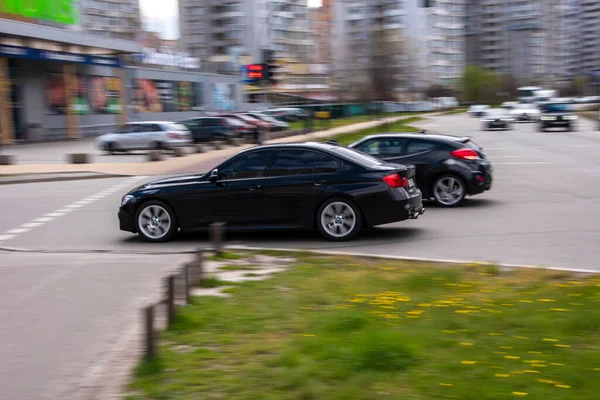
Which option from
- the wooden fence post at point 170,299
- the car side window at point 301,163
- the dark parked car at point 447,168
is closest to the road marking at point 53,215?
the car side window at point 301,163

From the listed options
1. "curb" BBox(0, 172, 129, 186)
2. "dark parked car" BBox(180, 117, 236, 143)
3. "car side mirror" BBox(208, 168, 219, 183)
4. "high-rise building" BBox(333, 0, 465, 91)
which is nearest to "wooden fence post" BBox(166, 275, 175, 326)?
"car side mirror" BBox(208, 168, 219, 183)

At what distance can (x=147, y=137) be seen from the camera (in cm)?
3609

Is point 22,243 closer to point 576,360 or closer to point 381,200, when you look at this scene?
point 381,200

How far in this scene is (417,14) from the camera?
133 meters

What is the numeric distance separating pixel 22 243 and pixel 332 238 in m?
5.20

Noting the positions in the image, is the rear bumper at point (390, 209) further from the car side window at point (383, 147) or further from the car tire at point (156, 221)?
the car side window at point (383, 147)

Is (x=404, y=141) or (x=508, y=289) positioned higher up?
(x=404, y=141)

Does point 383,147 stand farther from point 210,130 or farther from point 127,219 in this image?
point 210,130

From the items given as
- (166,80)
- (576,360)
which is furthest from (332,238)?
(166,80)

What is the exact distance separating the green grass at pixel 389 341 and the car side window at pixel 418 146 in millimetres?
7552

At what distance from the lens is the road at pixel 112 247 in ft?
21.2

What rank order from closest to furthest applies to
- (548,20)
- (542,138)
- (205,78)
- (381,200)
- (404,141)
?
(381,200) → (404,141) → (542,138) → (205,78) → (548,20)

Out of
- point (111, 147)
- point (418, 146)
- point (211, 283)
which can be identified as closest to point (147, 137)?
point (111, 147)

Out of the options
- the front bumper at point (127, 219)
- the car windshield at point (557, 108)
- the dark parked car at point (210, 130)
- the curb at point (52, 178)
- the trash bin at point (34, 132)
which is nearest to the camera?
the front bumper at point (127, 219)
